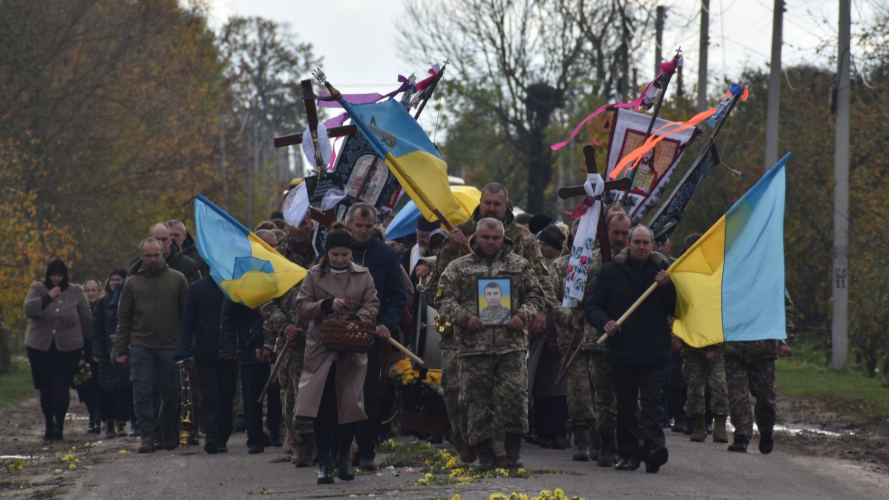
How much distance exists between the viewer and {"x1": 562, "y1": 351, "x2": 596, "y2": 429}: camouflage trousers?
10977 mm

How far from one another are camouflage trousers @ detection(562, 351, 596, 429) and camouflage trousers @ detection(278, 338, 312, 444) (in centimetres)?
228

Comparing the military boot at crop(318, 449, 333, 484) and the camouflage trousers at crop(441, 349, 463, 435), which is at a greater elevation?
the camouflage trousers at crop(441, 349, 463, 435)

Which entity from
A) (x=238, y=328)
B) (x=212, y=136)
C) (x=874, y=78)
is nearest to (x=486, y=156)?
(x=212, y=136)

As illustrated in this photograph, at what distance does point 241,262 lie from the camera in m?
11.0

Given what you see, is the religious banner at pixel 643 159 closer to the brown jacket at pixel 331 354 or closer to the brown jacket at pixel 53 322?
the brown jacket at pixel 331 354

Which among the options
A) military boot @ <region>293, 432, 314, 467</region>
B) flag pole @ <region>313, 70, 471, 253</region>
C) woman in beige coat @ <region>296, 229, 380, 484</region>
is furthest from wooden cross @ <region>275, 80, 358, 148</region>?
military boot @ <region>293, 432, 314, 467</region>

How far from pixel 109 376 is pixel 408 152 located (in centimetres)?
603

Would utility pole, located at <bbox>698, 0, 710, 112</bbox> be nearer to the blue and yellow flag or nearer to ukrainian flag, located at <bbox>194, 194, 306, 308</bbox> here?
the blue and yellow flag

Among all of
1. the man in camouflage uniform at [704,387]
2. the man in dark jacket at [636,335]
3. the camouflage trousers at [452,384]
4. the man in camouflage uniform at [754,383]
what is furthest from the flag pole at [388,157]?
the man in camouflage uniform at [704,387]

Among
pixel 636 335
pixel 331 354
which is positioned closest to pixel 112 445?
pixel 331 354

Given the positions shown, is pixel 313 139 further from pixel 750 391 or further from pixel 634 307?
pixel 750 391

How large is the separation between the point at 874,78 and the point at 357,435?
870 inches

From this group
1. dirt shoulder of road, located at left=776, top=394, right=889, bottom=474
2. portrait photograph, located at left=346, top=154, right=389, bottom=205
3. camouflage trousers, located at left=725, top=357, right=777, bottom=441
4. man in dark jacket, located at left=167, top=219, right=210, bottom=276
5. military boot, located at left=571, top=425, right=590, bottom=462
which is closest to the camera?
military boot, located at left=571, top=425, right=590, bottom=462

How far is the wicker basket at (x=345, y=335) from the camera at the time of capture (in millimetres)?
9102
